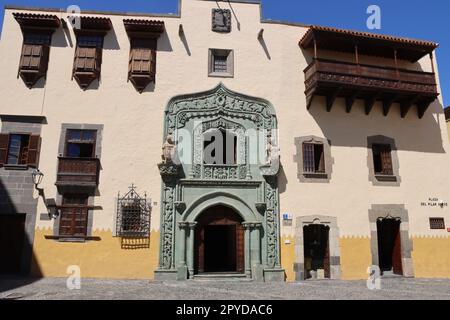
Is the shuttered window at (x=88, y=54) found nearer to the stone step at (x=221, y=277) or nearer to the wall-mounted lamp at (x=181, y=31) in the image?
the wall-mounted lamp at (x=181, y=31)

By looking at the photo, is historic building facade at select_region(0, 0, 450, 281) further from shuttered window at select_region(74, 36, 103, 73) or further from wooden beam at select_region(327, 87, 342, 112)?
wooden beam at select_region(327, 87, 342, 112)

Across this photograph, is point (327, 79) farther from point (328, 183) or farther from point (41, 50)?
point (41, 50)

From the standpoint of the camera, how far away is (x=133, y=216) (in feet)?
48.8

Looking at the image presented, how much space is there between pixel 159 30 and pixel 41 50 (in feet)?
16.5

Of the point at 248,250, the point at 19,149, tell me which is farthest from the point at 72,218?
the point at 248,250

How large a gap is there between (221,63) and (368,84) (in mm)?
6619

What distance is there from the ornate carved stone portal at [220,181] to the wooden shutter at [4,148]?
6202mm

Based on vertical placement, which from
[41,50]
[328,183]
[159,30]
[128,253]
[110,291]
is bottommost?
[110,291]

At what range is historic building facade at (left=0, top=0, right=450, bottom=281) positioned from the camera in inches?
579

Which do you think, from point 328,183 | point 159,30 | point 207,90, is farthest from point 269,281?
point 159,30

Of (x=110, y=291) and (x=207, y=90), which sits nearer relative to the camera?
(x=110, y=291)

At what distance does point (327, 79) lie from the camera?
52.9ft

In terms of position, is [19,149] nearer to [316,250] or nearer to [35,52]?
[35,52]

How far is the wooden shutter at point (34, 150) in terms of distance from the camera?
14.9 meters
